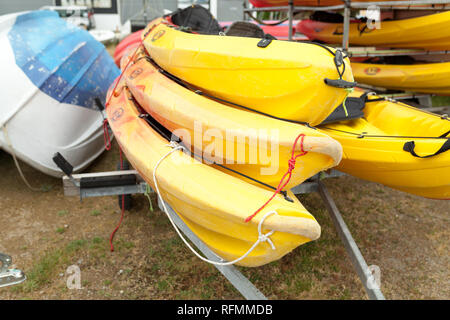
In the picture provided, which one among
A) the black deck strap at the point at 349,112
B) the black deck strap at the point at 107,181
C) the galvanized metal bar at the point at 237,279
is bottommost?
the galvanized metal bar at the point at 237,279

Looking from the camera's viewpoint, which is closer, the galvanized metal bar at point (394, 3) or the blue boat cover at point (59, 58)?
the galvanized metal bar at point (394, 3)

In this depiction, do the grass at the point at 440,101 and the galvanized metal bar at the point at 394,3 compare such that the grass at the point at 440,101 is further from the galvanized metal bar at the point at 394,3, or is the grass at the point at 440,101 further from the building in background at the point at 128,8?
the building in background at the point at 128,8

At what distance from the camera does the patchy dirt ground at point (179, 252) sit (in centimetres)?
215

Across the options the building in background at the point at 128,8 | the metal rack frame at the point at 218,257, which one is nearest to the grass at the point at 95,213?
the metal rack frame at the point at 218,257

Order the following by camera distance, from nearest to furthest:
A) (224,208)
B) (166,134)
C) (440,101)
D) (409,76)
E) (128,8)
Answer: (224,208), (166,134), (409,76), (440,101), (128,8)

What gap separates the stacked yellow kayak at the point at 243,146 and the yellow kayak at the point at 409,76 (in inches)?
82.3

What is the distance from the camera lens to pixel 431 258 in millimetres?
2441

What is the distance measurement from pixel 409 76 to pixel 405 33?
40 centimetres

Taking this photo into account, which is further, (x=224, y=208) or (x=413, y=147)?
(x=413, y=147)

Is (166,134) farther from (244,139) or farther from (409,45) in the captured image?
(409,45)

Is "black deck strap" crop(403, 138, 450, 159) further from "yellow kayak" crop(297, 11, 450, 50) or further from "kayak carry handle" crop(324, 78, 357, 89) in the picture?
"yellow kayak" crop(297, 11, 450, 50)

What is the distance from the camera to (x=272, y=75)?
5.26 feet

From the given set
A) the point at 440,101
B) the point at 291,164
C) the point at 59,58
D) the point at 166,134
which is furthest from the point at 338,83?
the point at 440,101

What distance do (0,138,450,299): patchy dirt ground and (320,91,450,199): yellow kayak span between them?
573mm
